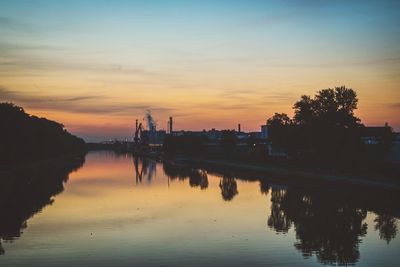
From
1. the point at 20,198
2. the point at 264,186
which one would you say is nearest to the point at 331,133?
the point at 264,186

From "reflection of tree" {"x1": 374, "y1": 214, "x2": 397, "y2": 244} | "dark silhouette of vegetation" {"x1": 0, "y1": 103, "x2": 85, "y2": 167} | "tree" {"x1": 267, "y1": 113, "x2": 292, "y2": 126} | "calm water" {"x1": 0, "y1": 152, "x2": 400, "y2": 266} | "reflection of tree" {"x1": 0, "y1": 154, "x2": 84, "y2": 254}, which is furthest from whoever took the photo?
"tree" {"x1": 267, "y1": 113, "x2": 292, "y2": 126}

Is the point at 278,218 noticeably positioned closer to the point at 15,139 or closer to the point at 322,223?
the point at 322,223

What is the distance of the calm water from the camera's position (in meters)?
20.8

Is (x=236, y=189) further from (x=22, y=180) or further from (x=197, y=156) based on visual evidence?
(x=197, y=156)

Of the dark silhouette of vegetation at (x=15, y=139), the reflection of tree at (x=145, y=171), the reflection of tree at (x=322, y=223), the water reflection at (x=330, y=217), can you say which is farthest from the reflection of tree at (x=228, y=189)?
the dark silhouette of vegetation at (x=15, y=139)

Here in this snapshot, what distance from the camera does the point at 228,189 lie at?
50.8m

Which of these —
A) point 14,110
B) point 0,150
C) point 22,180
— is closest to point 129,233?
point 22,180

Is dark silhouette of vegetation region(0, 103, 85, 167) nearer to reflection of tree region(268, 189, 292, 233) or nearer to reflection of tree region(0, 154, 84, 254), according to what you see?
reflection of tree region(0, 154, 84, 254)

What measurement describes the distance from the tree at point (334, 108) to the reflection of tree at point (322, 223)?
18.6 meters

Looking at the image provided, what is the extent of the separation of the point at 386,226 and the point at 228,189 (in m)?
23.6

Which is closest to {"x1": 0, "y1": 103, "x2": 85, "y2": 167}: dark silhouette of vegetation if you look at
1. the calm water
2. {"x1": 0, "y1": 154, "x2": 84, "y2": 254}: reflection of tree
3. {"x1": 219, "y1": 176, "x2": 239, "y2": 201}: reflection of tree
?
{"x1": 0, "y1": 154, "x2": 84, "y2": 254}: reflection of tree

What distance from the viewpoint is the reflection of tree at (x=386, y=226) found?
83.8 feet

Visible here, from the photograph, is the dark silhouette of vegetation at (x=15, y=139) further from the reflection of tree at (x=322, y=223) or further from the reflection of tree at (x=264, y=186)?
the reflection of tree at (x=322, y=223)

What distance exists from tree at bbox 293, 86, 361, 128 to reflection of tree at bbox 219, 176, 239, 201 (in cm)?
1300
